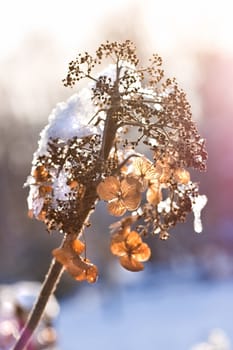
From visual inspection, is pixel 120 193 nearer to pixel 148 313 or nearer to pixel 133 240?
pixel 133 240

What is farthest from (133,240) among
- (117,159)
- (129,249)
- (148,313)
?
(148,313)

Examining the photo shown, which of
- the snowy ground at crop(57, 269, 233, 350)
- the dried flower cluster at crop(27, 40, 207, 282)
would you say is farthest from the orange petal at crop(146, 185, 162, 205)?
the snowy ground at crop(57, 269, 233, 350)

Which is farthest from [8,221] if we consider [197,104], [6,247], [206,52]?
[206,52]

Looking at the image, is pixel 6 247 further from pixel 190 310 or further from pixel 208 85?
pixel 208 85

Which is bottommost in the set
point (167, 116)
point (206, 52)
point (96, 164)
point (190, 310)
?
point (96, 164)

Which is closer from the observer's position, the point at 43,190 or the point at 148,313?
the point at 43,190

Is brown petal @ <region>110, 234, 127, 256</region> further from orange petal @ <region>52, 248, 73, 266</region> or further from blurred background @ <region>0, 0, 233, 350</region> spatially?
blurred background @ <region>0, 0, 233, 350</region>

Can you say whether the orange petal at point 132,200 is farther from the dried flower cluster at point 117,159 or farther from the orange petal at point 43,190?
the orange petal at point 43,190
